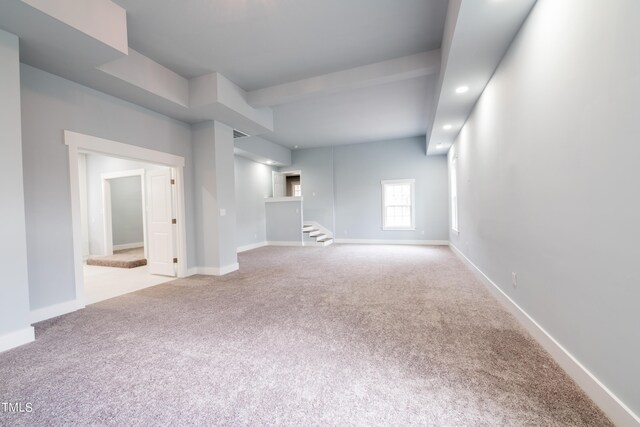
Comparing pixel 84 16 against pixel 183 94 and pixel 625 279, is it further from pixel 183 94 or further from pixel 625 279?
pixel 625 279

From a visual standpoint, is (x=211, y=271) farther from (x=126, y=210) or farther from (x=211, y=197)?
(x=126, y=210)

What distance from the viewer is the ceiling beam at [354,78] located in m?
3.57

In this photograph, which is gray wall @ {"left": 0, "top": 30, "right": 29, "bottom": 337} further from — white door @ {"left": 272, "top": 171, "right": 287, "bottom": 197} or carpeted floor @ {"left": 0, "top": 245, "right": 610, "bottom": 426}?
white door @ {"left": 272, "top": 171, "right": 287, "bottom": 197}

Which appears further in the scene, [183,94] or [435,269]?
Result: [435,269]

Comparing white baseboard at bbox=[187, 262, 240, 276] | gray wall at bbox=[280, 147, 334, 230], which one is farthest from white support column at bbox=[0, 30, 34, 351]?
gray wall at bbox=[280, 147, 334, 230]

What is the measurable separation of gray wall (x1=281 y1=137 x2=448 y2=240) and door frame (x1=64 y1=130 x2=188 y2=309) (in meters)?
4.94

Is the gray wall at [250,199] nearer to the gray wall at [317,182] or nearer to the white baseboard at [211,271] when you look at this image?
the gray wall at [317,182]

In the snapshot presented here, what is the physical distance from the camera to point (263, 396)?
1572 millimetres

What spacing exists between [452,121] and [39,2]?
5.36 meters

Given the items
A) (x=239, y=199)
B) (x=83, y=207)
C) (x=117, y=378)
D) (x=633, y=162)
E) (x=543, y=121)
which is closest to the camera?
(x=633, y=162)

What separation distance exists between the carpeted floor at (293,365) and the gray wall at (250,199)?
433 cm

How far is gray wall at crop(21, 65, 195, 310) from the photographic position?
2.83 meters

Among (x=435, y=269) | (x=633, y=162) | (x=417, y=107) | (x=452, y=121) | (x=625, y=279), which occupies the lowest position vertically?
(x=435, y=269)

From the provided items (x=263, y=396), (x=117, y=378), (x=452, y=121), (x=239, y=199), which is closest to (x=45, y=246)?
(x=117, y=378)
